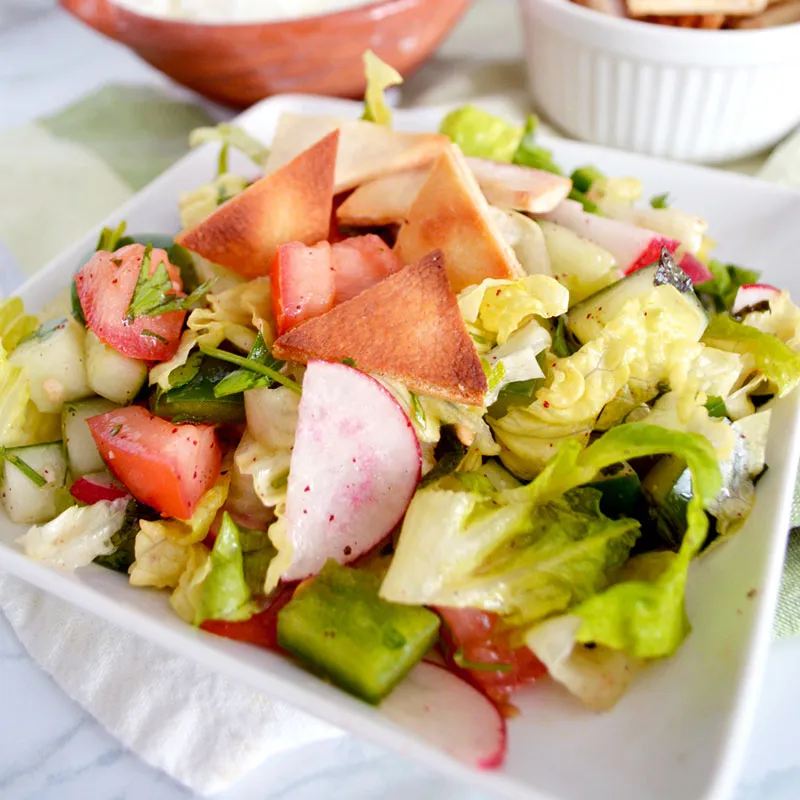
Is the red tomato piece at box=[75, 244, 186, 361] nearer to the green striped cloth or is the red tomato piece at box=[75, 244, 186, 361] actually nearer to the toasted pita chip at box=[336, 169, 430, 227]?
the toasted pita chip at box=[336, 169, 430, 227]

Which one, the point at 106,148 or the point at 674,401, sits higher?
the point at 674,401

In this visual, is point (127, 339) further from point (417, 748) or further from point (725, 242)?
point (725, 242)

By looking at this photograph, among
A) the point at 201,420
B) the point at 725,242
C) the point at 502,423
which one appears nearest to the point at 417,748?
the point at 502,423

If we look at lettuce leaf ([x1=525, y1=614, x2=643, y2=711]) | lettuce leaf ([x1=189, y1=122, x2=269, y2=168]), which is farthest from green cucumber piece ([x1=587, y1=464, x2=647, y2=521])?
lettuce leaf ([x1=189, y1=122, x2=269, y2=168])

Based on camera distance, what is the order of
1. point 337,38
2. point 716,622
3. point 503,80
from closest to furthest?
point 716,622, point 337,38, point 503,80

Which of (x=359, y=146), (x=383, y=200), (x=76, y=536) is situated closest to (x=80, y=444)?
(x=76, y=536)

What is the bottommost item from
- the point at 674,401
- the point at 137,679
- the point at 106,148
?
the point at 137,679

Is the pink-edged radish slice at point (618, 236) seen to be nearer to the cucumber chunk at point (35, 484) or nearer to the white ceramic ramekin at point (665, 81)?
the white ceramic ramekin at point (665, 81)
